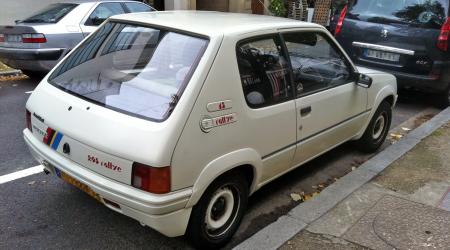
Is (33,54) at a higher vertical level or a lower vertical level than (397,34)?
lower

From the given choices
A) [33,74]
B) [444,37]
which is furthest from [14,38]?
[444,37]

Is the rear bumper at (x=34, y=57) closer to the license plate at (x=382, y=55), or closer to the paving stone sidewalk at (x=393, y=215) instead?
the license plate at (x=382, y=55)

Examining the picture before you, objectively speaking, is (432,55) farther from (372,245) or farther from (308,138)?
(372,245)

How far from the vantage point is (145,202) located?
275cm

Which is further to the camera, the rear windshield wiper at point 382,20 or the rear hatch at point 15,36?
the rear hatch at point 15,36

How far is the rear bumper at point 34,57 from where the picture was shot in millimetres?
7629

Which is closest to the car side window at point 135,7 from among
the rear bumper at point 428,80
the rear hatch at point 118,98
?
the rear bumper at point 428,80

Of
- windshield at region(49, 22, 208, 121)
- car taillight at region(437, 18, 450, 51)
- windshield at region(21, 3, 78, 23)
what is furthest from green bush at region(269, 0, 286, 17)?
windshield at region(49, 22, 208, 121)

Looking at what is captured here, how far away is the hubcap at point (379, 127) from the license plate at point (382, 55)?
7.22ft

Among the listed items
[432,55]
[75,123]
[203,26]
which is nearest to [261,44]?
[203,26]

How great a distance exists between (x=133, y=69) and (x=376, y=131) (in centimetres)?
333

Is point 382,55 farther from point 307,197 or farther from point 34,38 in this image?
point 34,38

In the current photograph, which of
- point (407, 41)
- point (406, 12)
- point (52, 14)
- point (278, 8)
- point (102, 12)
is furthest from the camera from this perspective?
point (278, 8)

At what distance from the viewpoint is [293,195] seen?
14.3ft
